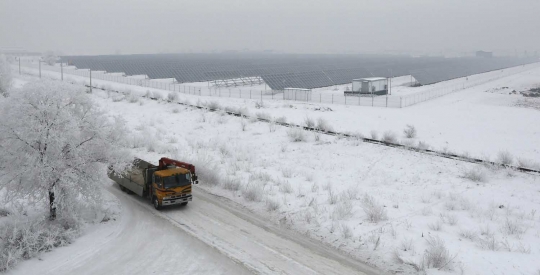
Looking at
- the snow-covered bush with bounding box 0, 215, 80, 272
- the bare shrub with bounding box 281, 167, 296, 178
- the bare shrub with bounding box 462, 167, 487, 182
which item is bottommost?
the snow-covered bush with bounding box 0, 215, 80, 272

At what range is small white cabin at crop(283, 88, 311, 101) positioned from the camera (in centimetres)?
5606

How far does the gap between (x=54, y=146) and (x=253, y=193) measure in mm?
8029

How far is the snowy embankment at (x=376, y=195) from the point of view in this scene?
1395cm

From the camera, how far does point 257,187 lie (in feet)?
65.3

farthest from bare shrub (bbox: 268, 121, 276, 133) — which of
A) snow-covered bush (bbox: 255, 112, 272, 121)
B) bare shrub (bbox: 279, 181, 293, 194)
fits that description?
bare shrub (bbox: 279, 181, 293, 194)

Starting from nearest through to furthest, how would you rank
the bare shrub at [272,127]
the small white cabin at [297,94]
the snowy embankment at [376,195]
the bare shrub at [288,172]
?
the snowy embankment at [376,195] → the bare shrub at [288,172] → the bare shrub at [272,127] → the small white cabin at [297,94]

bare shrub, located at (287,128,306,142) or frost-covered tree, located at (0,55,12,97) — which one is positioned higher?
frost-covered tree, located at (0,55,12,97)

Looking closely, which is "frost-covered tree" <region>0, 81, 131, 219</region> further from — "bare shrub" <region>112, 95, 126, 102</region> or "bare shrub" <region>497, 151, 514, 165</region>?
"bare shrub" <region>112, 95, 126, 102</region>

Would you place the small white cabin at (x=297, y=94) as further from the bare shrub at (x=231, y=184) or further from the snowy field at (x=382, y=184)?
the bare shrub at (x=231, y=184)

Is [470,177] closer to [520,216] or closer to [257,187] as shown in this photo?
[520,216]

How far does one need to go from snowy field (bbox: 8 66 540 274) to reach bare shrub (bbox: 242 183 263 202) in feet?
0.15

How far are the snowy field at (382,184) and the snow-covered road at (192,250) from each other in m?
0.97

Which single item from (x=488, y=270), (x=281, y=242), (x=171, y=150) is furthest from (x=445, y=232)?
(x=171, y=150)

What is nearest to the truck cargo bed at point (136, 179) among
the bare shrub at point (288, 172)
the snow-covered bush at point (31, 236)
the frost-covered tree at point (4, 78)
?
the snow-covered bush at point (31, 236)
